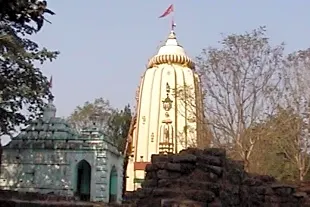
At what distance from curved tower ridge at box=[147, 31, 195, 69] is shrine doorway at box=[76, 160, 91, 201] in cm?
1341

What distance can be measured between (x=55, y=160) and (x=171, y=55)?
15.7 metres

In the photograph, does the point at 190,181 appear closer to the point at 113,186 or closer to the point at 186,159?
the point at 186,159

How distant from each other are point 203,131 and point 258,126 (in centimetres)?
229

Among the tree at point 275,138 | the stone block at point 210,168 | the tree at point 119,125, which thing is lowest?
the stone block at point 210,168

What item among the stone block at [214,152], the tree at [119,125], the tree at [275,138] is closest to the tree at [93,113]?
the tree at [119,125]

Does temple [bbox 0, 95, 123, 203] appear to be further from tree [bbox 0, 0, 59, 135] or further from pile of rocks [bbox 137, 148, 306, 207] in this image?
pile of rocks [bbox 137, 148, 306, 207]

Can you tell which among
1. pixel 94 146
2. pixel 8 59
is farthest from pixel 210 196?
pixel 94 146

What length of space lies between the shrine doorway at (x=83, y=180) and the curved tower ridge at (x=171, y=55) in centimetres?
1341

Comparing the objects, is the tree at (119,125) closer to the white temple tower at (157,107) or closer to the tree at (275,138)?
the white temple tower at (157,107)

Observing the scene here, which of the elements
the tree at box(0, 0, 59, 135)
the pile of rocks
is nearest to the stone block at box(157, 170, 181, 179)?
the pile of rocks

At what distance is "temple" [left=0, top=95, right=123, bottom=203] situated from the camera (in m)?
17.4

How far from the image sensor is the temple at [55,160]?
1739 cm

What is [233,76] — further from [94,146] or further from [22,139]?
[22,139]

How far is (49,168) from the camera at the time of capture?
17.6m
